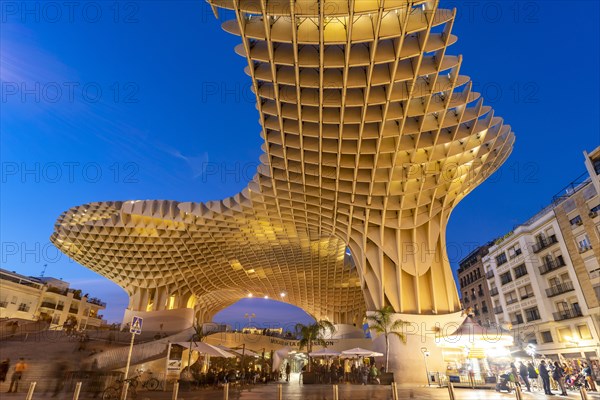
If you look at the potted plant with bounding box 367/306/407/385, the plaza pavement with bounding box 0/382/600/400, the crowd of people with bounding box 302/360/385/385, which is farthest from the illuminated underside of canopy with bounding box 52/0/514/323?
the plaza pavement with bounding box 0/382/600/400

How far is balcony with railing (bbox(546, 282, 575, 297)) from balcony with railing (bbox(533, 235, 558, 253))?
4.56 metres

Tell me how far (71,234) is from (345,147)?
44.7 meters

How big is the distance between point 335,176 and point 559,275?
107 ft

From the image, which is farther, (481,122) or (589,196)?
(589,196)

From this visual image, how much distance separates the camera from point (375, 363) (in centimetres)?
3100

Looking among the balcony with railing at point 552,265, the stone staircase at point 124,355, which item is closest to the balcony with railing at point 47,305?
the stone staircase at point 124,355

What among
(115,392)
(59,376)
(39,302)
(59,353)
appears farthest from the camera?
(39,302)

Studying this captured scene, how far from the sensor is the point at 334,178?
28.0m

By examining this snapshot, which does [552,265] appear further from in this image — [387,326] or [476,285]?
[476,285]

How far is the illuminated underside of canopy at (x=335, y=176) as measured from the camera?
621 inches

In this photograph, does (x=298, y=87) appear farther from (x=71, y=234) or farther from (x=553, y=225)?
(x=71, y=234)

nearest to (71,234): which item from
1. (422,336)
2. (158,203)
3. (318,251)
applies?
(158,203)

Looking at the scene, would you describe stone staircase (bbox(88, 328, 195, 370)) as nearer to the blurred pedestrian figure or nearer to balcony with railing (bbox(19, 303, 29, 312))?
the blurred pedestrian figure

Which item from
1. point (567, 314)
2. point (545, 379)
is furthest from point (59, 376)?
point (567, 314)
